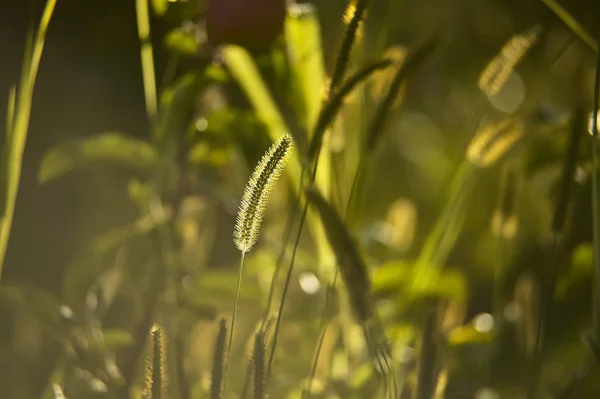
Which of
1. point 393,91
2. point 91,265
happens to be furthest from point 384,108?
point 91,265

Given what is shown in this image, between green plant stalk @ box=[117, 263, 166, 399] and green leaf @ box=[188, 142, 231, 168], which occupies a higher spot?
green leaf @ box=[188, 142, 231, 168]

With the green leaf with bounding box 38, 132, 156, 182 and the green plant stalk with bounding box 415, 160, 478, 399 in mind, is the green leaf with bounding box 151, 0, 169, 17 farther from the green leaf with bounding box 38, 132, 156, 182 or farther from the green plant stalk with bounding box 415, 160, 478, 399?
the green plant stalk with bounding box 415, 160, 478, 399

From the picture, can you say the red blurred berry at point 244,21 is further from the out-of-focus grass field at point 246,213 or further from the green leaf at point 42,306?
the green leaf at point 42,306

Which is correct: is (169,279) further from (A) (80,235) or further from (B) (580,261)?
(B) (580,261)

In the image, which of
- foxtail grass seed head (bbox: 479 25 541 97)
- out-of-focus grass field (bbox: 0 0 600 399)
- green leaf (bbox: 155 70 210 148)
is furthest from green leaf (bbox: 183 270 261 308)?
foxtail grass seed head (bbox: 479 25 541 97)

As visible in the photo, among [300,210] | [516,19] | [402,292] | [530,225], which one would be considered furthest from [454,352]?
[516,19]

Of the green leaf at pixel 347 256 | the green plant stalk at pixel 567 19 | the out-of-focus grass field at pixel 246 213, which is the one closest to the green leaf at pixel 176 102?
the out-of-focus grass field at pixel 246 213

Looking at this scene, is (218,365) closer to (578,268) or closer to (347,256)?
(347,256)
